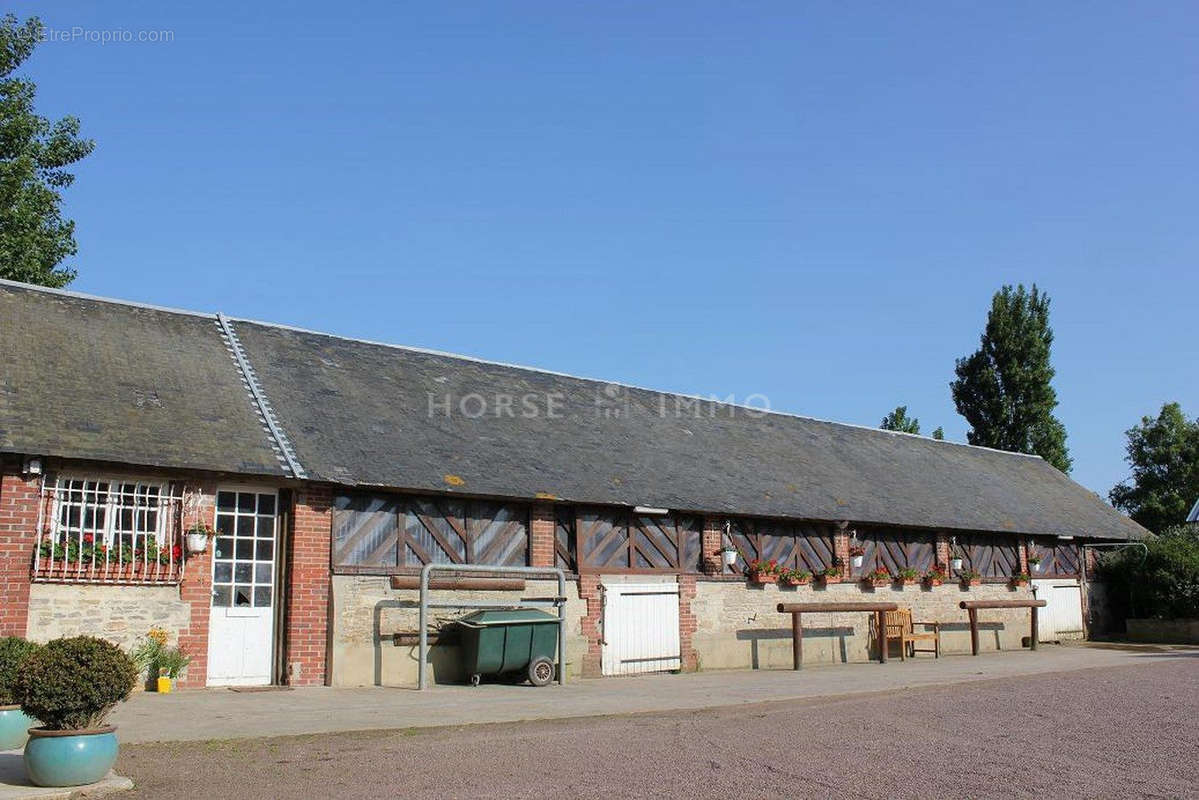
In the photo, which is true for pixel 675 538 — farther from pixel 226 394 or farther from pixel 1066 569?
pixel 1066 569

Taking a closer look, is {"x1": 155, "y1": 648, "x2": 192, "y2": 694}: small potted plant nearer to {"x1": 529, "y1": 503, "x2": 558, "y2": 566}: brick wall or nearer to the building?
the building

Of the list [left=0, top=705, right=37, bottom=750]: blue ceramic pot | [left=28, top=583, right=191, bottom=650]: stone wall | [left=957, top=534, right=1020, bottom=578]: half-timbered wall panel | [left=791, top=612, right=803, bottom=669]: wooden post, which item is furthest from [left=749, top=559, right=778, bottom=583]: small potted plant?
[left=0, top=705, right=37, bottom=750]: blue ceramic pot

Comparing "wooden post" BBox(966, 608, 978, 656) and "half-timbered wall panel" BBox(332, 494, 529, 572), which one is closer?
"half-timbered wall panel" BBox(332, 494, 529, 572)

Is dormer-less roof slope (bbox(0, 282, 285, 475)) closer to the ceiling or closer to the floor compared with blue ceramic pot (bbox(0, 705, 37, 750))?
closer to the ceiling

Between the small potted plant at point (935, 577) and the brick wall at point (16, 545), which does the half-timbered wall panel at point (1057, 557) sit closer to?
the small potted plant at point (935, 577)

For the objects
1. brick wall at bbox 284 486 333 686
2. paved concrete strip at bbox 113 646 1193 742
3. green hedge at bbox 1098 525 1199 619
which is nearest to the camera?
paved concrete strip at bbox 113 646 1193 742

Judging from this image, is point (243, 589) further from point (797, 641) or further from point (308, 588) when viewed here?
point (797, 641)

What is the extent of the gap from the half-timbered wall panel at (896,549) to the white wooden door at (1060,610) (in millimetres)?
4124

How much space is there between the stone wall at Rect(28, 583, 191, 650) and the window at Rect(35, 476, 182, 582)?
0.53 ft

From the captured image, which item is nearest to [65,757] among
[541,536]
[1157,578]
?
[541,536]

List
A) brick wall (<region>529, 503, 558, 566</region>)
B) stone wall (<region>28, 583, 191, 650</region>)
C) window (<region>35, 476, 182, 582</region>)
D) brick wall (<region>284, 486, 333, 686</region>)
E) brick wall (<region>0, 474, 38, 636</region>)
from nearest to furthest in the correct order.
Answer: brick wall (<region>0, 474, 38, 636</region>) < stone wall (<region>28, 583, 191, 650</region>) < window (<region>35, 476, 182, 582</region>) < brick wall (<region>284, 486, 333, 686</region>) < brick wall (<region>529, 503, 558, 566</region>)

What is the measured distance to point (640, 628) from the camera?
61.4 ft

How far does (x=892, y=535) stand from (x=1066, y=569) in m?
7.29

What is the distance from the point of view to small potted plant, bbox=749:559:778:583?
805 inches
